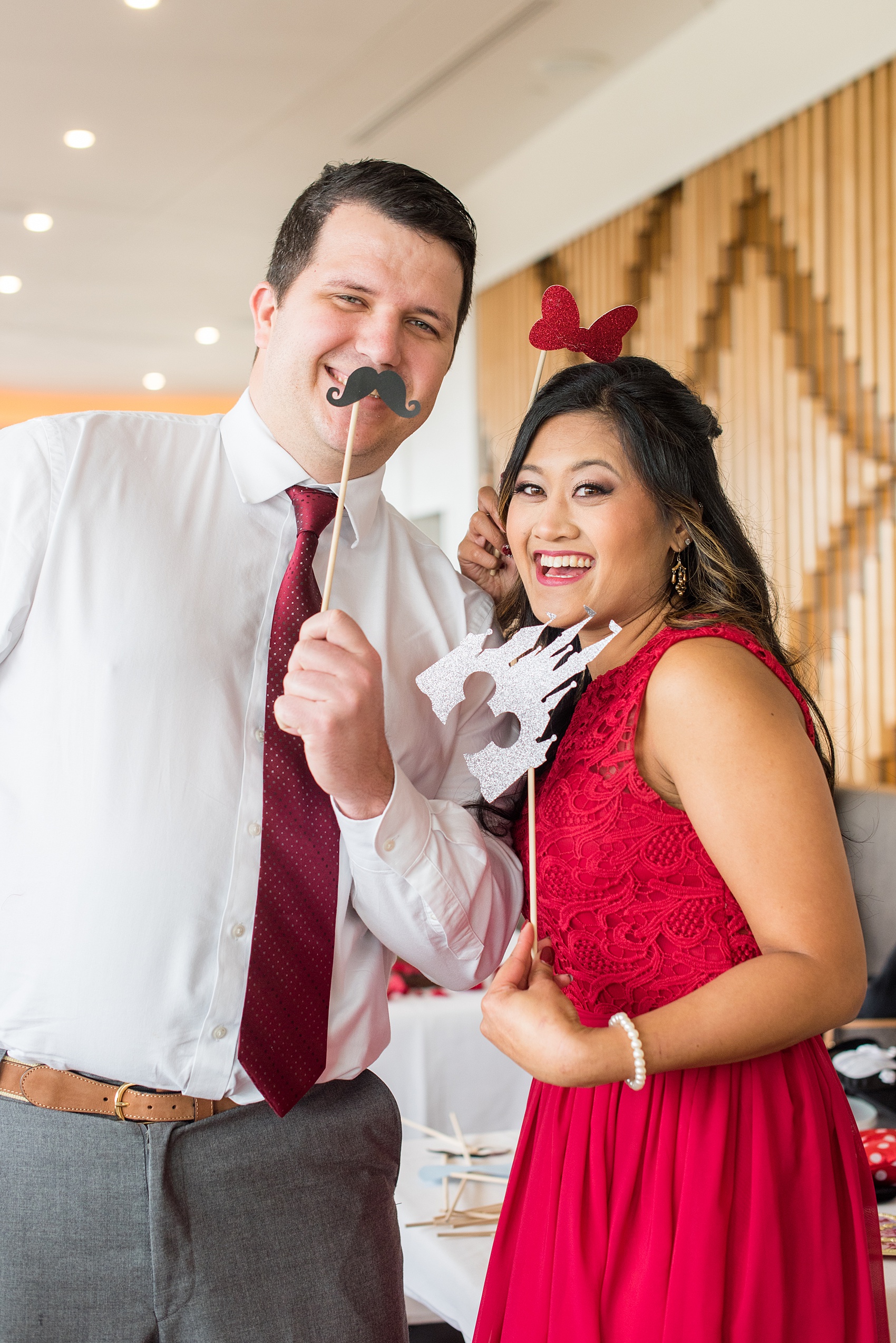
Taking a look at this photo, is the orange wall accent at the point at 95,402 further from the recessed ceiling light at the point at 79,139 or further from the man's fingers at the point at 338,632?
the man's fingers at the point at 338,632

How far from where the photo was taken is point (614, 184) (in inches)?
213

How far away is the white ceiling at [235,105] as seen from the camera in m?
4.67

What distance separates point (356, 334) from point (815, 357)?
3196mm

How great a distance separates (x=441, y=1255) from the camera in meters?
1.84

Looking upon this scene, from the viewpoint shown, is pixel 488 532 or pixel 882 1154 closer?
pixel 488 532

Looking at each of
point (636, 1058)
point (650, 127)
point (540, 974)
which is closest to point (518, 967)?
point (540, 974)

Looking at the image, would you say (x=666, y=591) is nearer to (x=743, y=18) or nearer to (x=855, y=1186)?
(x=855, y=1186)

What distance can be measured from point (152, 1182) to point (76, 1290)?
129 millimetres

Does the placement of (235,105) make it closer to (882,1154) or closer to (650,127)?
(650,127)

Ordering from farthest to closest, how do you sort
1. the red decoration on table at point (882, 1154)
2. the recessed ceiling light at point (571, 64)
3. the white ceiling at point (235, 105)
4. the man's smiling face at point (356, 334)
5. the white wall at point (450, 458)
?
the white wall at point (450, 458) < the recessed ceiling light at point (571, 64) < the white ceiling at point (235, 105) < the red decoration on table at point (882, 1154) < the man's smiling face at point (356, 334)

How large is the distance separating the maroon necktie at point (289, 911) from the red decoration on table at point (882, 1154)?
1.03 meters

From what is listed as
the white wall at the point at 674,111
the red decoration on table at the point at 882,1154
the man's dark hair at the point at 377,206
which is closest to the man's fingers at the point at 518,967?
the man's dark hair at the point at 377,206

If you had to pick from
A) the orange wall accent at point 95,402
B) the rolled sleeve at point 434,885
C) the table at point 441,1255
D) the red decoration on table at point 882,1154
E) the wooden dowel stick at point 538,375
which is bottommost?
the table at point 441,1255

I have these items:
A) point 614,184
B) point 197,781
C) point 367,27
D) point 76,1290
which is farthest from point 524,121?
point 76,1290
